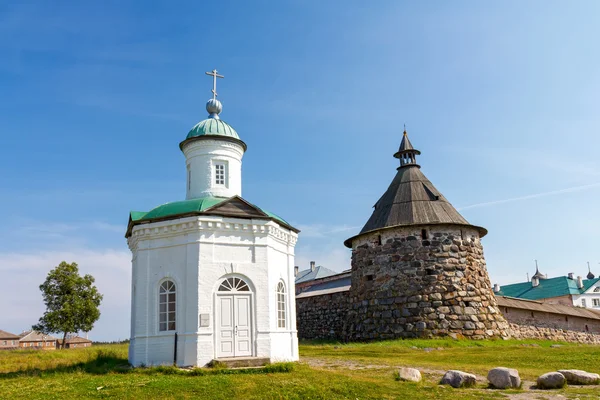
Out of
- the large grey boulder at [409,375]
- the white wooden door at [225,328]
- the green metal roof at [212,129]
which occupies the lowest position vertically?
the large grey boulder at [409,375]

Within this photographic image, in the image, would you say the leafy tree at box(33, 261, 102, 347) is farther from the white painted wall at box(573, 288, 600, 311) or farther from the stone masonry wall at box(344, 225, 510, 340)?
the white painted wall at box(573, 288, 600, 311)

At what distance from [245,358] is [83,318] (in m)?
27.9

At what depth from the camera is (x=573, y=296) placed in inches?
2393

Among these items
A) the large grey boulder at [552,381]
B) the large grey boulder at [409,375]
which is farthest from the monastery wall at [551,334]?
the large grey boulder at [409,375]

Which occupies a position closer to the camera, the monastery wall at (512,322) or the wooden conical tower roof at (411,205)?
the wooden conical tower roof at (411,205)

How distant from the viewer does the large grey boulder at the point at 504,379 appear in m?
10.9

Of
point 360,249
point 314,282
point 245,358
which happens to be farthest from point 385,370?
point 314,282

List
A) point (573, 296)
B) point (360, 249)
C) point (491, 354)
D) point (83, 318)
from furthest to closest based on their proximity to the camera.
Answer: point (573, 296) → point (83, 318) → point (360, 249) → point (491, 354)

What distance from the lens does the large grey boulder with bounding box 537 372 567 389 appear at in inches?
426

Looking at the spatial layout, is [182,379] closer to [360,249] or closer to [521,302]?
[360,249]

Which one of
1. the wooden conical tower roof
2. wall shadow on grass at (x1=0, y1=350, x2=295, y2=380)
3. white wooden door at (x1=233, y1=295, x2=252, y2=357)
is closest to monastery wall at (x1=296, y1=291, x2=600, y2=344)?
the wooden conical tower roof

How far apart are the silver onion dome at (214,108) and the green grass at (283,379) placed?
8841 mm

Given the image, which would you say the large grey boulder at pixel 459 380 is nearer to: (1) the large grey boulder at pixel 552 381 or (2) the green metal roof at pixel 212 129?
(1) the large grey boulder at pixel 552 381

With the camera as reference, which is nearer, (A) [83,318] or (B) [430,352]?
(B) [430,352]
